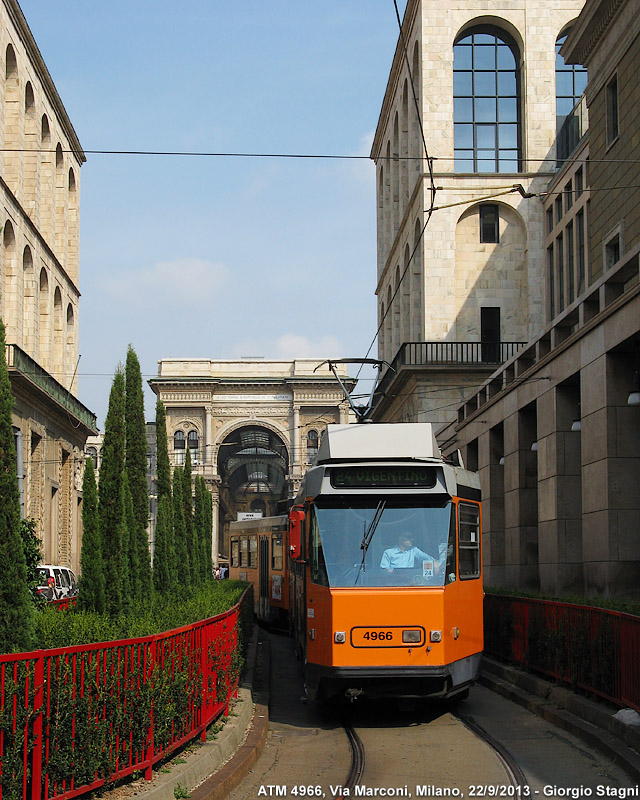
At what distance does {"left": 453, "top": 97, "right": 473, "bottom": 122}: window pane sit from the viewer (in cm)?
4325

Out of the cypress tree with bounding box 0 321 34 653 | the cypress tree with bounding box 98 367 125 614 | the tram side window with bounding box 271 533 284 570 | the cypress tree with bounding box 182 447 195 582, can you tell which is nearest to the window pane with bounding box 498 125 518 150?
the cypress tree with bounding box 182 447 195 582

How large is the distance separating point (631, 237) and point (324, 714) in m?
13.3

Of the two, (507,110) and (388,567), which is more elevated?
(507,110)

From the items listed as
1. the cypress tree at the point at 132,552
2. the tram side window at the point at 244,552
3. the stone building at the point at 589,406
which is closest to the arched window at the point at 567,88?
the stone building at the point at 589,406

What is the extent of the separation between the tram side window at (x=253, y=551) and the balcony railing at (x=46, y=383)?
860 centimetres

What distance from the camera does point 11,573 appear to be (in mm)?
9117

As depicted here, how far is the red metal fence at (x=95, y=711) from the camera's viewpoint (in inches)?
252

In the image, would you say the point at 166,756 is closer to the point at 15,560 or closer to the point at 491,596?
the point at 15,560

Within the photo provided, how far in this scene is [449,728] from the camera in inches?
484

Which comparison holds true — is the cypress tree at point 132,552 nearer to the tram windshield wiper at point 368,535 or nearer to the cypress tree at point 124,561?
the cypress tree at point 124,561

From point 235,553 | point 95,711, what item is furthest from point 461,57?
point 95,711

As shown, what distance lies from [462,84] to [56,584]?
24636 mm

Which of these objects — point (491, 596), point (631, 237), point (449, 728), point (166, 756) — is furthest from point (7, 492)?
point (631, 237)

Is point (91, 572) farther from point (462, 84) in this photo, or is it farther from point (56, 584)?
point (462, 84)
